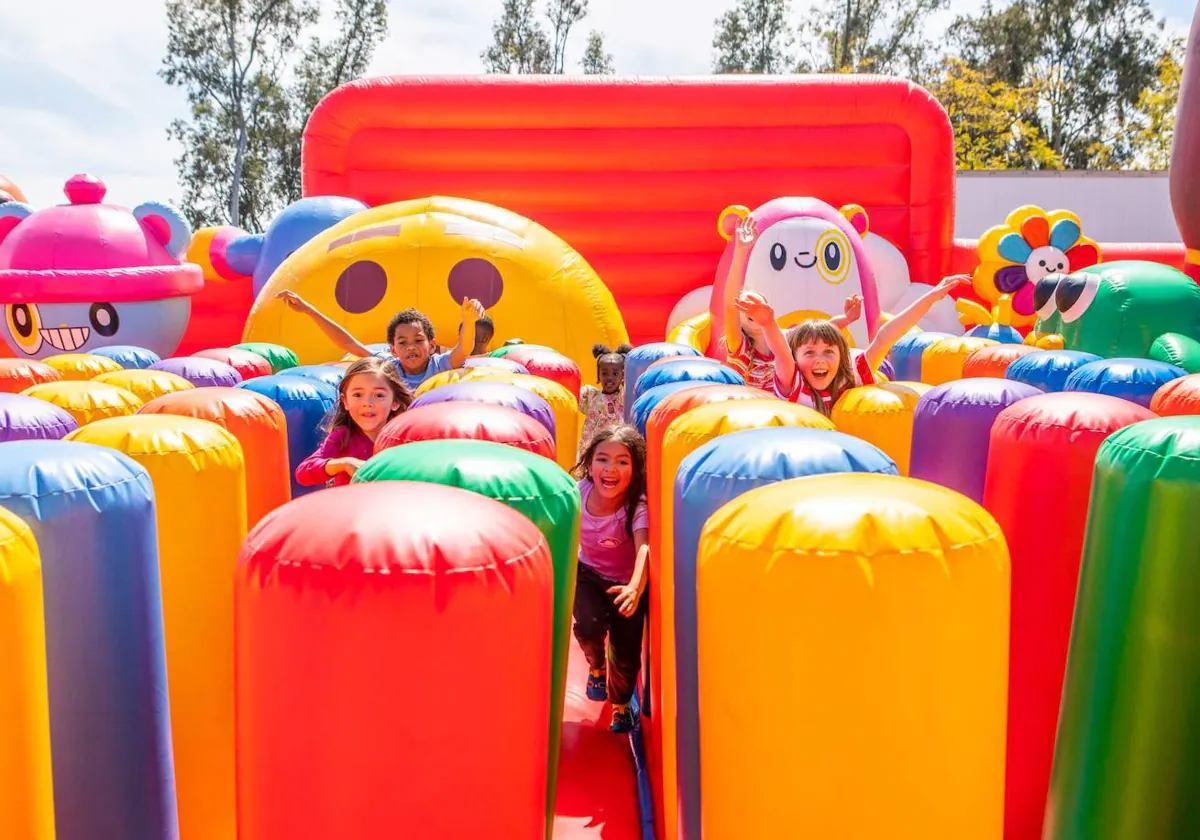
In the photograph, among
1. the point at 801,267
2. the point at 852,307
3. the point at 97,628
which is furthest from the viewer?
the point at 801,267

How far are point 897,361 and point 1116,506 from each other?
484cm

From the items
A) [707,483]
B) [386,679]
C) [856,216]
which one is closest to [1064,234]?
[856,216]

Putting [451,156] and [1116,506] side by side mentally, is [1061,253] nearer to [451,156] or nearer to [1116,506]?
[451,156]

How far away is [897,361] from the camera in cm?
661

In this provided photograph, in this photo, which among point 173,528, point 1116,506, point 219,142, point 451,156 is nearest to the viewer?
point 1116,506

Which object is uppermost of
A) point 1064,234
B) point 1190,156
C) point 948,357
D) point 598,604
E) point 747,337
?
point 1190,156

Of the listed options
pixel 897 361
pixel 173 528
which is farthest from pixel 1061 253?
pixel 173 528

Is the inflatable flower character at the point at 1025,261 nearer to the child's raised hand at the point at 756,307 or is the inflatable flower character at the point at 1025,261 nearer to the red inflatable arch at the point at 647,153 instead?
the red inflatable arch at the point at 647,153

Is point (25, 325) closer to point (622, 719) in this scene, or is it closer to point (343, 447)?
point (343, 447)

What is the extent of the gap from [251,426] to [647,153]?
6.31 meters

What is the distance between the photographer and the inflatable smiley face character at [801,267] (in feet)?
21.1

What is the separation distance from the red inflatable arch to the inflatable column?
243 centimetres

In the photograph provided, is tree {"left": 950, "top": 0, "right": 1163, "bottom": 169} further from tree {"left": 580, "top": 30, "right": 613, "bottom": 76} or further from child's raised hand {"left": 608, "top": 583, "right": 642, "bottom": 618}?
child's raised hand {"left": 608, "top": 583, "right": 642, "bottom": 618}

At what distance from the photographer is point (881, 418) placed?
352 centimetres
